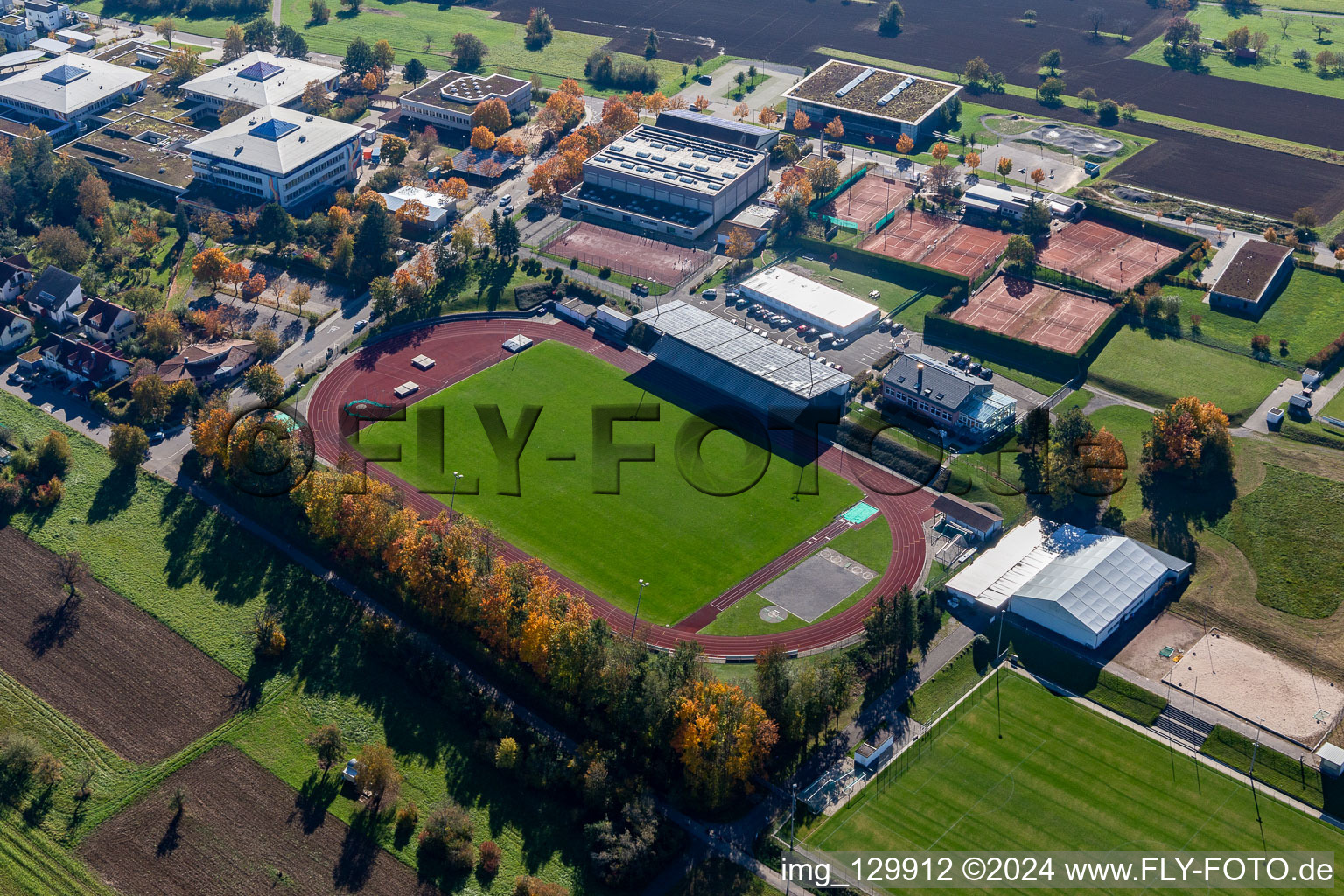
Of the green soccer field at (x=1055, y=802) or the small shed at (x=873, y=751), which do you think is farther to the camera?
the small shed at (x=873, y=751)

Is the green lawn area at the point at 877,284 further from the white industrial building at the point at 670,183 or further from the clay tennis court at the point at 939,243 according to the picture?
the white industrial building at the point at 670,183

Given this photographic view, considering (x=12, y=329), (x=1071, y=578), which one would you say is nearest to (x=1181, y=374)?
(x=1071, y=578)

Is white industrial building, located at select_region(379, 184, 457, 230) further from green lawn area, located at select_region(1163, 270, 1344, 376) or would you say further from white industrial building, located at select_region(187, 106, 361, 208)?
green lawn area, located at select_region(1163, 270, 1344, 376)

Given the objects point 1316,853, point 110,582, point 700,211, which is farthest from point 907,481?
point 110,582

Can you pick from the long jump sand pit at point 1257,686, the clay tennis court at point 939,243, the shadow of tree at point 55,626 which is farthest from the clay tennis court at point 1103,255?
the shadow of tree at point 55,626

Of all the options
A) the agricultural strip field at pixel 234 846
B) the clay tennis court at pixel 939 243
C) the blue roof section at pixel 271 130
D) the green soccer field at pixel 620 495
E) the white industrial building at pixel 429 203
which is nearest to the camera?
the agricultural strip field at pixel 234 846

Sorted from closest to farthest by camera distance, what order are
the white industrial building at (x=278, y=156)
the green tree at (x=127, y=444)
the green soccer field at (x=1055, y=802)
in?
the green soccer field at (x=1055, y=802) < the green tree at (x=127, y=444) < the white industrial building at (x=278, y=156)

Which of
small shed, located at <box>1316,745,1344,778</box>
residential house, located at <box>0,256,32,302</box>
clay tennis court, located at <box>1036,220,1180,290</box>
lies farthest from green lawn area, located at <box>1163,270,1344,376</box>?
residential house, located at <box>0,256,32,302</box>
